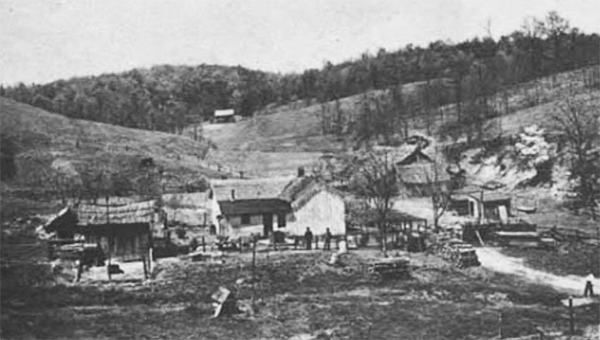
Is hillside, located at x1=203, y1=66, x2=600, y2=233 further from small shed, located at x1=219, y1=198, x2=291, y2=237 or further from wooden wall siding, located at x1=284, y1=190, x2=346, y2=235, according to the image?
small shed, located at x1=219, y1=198, x2=291, y2=237

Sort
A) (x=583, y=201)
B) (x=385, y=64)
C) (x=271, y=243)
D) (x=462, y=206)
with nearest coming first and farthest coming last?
(x=271, y=243) → (x=583, y=201) → (x=462, y=206) → (x=385, y=64)

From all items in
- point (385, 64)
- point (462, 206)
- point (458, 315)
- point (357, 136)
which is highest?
point (385, 64)

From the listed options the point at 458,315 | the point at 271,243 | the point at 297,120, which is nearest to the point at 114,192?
the point at 271,243

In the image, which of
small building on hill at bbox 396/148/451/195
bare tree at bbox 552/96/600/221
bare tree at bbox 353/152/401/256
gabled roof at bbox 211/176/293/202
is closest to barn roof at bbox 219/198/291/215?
gabled roof at bbox 211/176/293/202

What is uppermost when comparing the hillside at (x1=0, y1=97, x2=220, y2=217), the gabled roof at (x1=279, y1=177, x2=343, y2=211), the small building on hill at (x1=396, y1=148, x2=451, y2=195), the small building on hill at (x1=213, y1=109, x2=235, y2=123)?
the small building on hill at (x1=213, y1=109, x2=235, y2=123)

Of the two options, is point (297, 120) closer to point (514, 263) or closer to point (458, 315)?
point (514, 263)

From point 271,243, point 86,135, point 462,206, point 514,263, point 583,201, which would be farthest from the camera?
point 86,135

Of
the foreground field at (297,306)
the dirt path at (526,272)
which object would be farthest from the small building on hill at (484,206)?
the foreground field at (297,306)
